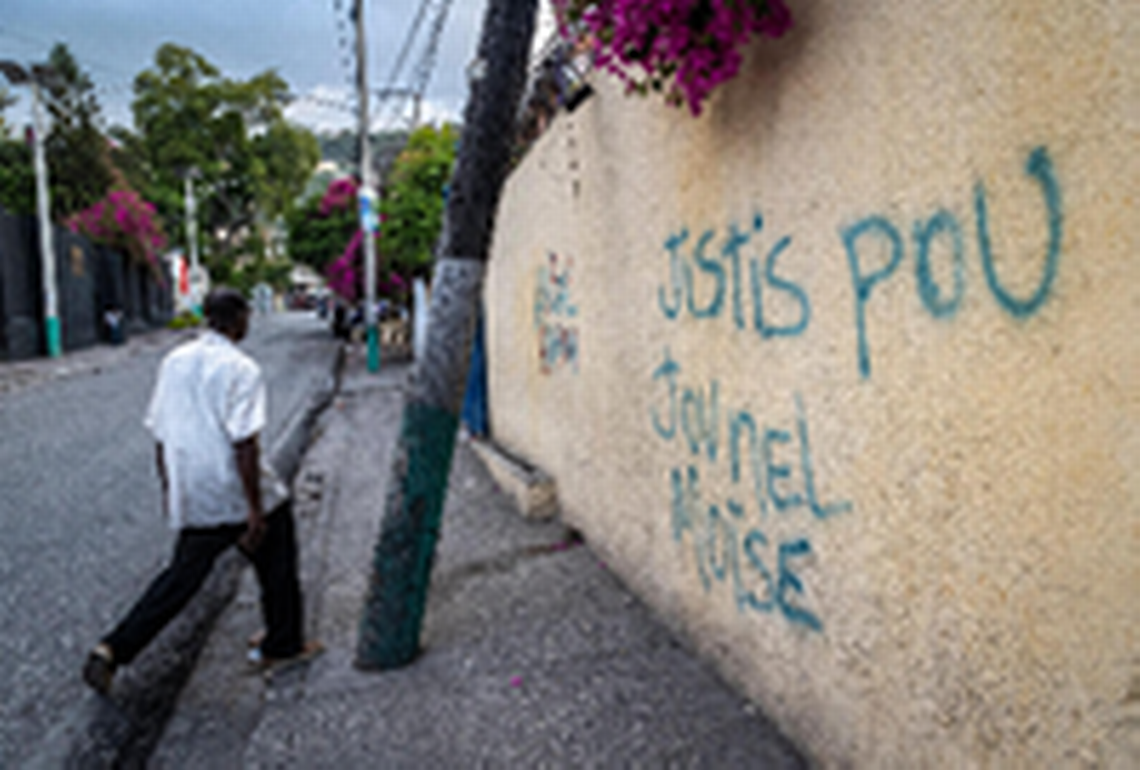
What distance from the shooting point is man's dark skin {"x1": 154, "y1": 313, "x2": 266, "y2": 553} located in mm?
3441

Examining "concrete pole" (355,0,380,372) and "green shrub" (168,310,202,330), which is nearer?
"concrete pole" (355,0,380,372)

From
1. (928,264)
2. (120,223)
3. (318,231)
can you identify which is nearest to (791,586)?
(928,264)

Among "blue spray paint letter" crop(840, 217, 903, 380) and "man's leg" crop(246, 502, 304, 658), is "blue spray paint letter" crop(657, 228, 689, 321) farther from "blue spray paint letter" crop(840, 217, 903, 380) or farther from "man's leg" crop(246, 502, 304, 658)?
"man's leg" crop(246, 502, 304, 658)

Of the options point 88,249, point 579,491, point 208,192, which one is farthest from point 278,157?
point 579,491

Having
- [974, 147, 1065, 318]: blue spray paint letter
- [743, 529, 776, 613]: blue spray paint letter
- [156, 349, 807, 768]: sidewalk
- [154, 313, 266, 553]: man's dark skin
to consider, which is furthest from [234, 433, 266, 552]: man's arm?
[974, 147, 1065, 318]: blue spray paint letter

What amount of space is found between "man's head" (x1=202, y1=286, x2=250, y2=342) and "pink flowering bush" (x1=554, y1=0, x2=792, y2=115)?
1832 millimetres

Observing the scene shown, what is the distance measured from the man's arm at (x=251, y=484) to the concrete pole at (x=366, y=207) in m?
13.4

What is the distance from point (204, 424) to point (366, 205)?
13561 mm

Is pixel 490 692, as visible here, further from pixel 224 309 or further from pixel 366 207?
pixel 366 207

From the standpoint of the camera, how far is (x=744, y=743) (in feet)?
9.12

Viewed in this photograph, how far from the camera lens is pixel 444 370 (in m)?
A: 3.63

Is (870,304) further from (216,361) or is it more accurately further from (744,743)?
(216,361)

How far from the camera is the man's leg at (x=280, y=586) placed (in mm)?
3682

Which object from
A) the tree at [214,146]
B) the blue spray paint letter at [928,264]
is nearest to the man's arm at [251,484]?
the blue spray paint letter at [928,264]
